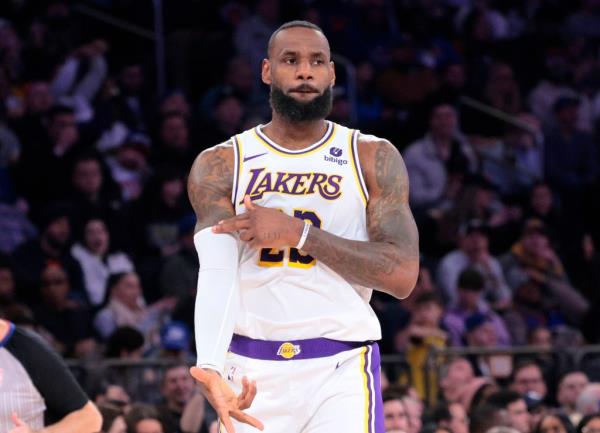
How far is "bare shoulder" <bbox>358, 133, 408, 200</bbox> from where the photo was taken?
210 inches

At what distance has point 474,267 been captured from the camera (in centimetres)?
1274

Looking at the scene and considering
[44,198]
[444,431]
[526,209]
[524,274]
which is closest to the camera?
[444,431]

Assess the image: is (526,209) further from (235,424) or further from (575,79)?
(235,424)

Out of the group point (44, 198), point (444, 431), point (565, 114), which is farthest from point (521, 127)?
point (444, 431)

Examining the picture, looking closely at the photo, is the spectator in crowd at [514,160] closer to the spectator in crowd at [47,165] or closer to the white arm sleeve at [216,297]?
the spectator in crowd at [47,165]

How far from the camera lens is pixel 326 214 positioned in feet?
17.3

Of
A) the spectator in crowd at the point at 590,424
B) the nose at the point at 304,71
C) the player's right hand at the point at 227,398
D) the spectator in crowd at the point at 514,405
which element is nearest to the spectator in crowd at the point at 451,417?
the spectator in crowd at the point at 514,405

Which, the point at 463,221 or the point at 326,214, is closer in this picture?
the point at 326,214

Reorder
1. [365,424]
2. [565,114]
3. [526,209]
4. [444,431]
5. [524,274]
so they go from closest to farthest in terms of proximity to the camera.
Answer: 1. [365,424]
2. [444,431]
3. [524,274]
4. [526,209]
5. [565,114]

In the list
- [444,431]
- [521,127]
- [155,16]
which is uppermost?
[155,16]

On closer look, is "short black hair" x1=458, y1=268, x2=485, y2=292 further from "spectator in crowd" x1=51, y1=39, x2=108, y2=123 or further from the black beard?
the black beard

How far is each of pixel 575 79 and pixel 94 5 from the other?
5872 mm

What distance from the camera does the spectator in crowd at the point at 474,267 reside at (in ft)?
41.6

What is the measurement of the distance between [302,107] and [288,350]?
96cm
